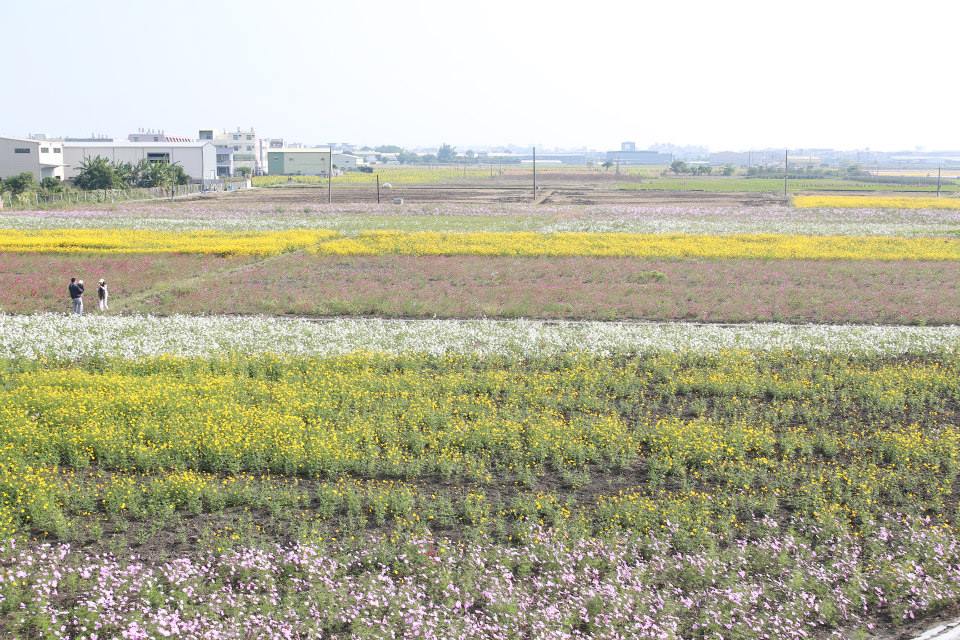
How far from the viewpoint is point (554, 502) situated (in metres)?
13.5

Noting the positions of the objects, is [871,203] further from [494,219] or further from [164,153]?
[164,153]

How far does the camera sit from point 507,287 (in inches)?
1377

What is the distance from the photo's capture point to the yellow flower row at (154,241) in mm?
44625

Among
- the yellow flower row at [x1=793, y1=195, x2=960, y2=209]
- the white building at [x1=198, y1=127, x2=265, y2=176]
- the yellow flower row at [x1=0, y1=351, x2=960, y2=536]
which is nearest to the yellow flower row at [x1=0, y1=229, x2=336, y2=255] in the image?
the yellow flower row at [x1=0, y1=351, x2=960, y2=536]

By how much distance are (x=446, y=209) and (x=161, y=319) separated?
50.0m

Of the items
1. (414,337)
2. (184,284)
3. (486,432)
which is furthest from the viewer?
(184,284)

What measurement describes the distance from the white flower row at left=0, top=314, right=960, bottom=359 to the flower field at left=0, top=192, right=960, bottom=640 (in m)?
0.15

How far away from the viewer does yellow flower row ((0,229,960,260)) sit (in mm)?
45094

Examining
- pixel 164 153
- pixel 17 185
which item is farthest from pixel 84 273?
pixel 164 153

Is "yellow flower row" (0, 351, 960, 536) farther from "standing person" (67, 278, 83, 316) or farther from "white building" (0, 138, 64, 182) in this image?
"white building" (0, 138, 64, 182)

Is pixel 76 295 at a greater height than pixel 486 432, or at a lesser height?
greater

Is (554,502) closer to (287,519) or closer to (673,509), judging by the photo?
(673,509)

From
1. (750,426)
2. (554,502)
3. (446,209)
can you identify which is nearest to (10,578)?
(554,502)

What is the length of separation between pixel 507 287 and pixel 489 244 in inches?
558
